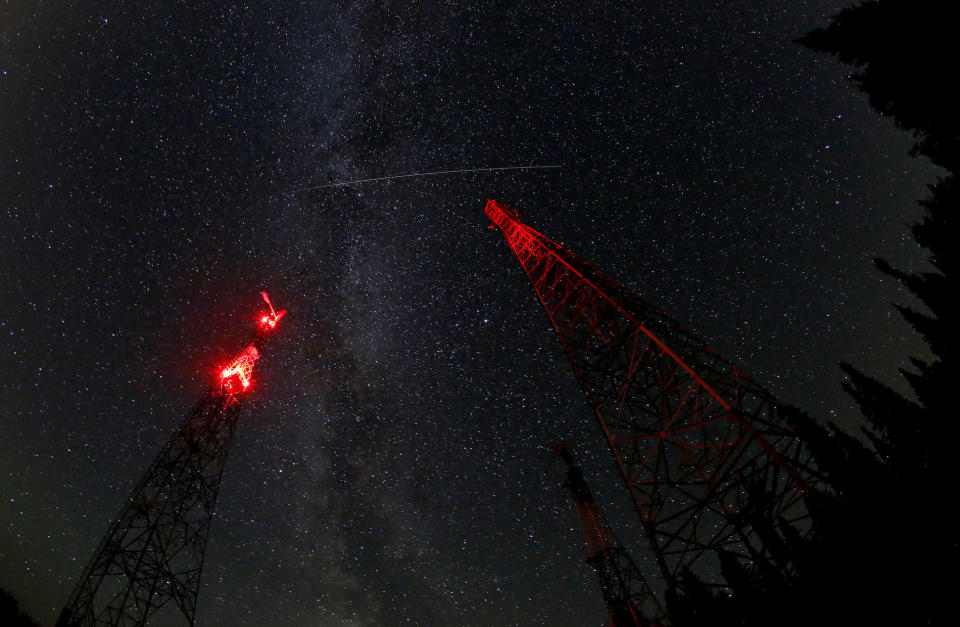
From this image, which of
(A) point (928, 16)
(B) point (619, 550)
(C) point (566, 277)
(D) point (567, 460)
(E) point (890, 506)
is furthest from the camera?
(D) point (567, 460)

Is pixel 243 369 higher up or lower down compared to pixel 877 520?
higher up

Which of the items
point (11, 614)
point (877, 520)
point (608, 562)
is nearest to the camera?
point (877, 520)

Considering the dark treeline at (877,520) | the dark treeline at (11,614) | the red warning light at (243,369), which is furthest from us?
the red warning light at (243,369)

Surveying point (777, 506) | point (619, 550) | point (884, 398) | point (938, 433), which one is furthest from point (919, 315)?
point (619, 550)

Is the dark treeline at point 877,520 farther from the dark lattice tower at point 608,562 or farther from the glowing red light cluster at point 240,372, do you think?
the glowing red light cluster at point 240,372

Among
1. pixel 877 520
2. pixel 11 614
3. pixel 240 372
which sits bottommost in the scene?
pixel 877 520

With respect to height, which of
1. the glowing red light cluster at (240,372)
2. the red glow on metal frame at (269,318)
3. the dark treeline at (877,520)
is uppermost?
the red glow on metal frame at (269,318)

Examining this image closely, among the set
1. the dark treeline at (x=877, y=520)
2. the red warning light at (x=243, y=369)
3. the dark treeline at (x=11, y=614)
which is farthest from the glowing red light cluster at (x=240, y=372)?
the dark treeline at (x=877, y=520)

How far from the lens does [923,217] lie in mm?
11289

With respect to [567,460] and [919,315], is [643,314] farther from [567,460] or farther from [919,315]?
[567,460]

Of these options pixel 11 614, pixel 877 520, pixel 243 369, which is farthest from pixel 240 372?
pixel 877 520

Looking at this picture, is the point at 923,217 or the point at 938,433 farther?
the point at 923,217

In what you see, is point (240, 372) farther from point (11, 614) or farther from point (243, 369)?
point (11, 614)

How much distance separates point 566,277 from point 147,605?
1741 cm
